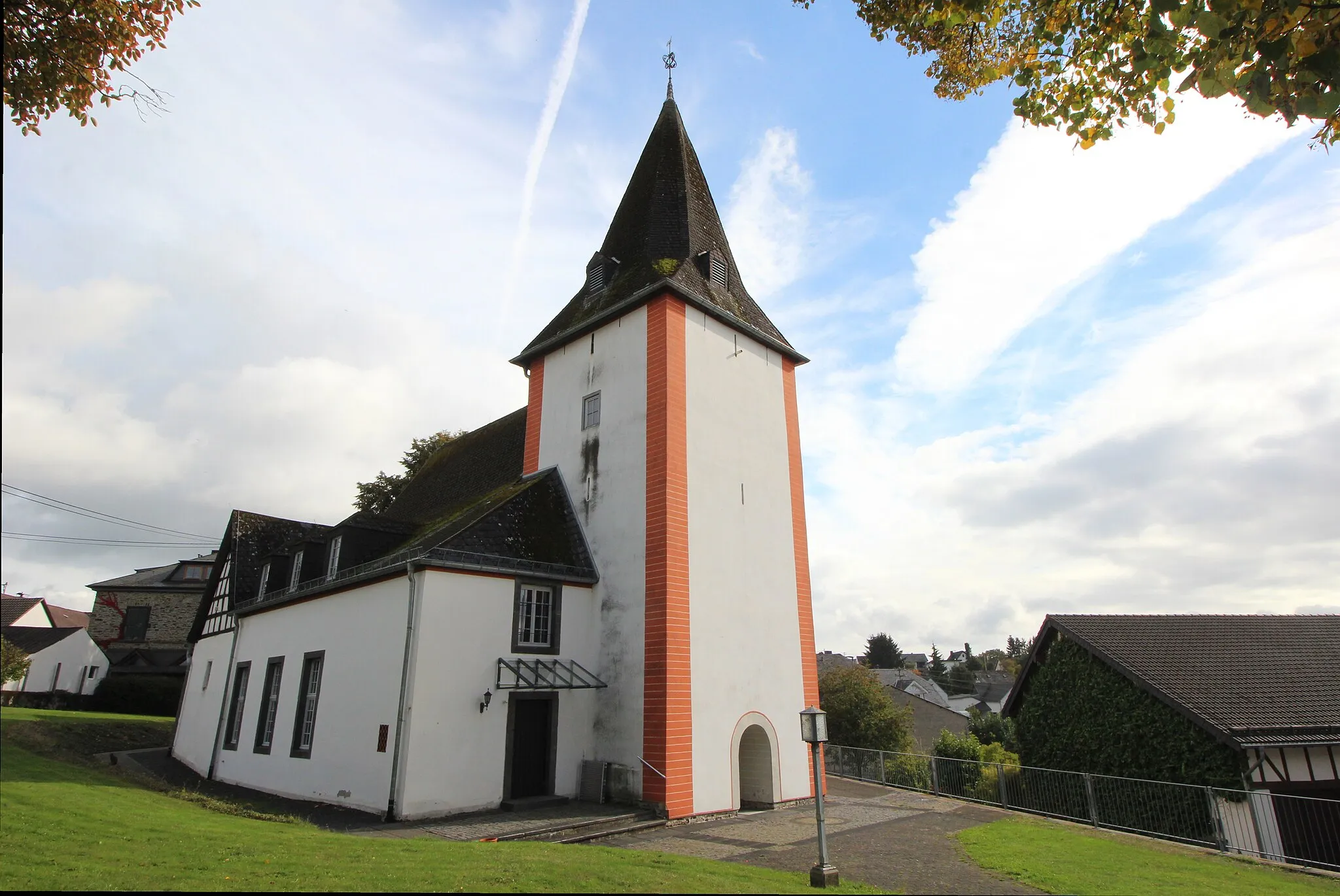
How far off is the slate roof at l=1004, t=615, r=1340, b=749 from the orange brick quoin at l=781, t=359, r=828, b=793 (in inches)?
338

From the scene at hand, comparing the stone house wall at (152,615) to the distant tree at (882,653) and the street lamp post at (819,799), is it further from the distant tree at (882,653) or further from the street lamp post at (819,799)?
the distant tree at (882,653)

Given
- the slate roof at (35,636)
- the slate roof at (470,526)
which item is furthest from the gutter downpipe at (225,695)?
the slate roof at (35,636)

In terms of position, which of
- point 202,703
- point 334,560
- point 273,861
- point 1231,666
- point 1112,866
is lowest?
point 1112,866

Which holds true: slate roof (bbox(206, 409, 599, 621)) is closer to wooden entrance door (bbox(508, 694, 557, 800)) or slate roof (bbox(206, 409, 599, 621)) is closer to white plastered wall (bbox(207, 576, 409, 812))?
white plastered wall (bbox(207, 576, 409, 812))

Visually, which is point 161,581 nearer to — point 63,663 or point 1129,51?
point 63,663

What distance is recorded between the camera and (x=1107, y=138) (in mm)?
7324

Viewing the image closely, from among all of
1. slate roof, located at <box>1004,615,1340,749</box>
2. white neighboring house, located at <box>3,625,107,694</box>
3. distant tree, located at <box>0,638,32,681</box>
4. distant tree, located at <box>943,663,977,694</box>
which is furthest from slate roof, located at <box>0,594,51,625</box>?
distant tree, located at <box>943,663,977,694</box>

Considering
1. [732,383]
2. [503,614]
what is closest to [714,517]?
[732,383]

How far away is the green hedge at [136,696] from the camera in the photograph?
113 ft

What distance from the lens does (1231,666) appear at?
2003 cm

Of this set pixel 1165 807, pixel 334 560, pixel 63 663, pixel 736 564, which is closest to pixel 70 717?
pixel 334 560

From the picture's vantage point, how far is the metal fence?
15.8 meters

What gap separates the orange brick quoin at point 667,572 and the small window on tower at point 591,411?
192 centimetres

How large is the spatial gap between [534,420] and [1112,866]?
15575mm
